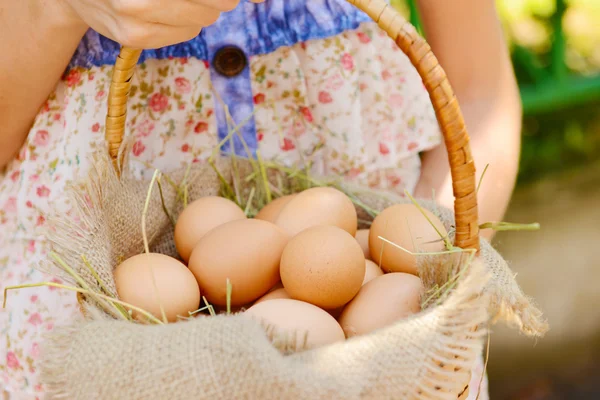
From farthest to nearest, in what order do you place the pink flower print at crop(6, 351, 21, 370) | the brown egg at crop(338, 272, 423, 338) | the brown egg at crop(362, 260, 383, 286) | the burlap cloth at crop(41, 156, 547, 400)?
the pink flower print at crop(6, 351, 21, 370) < the brown egg at crop(362, 260, 383, 286) < the brown egg at crop(338, 272, 423, 338) < the burlap cloth at crop(41, 156, 547, 400)

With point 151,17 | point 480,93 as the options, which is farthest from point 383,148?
point 151,17

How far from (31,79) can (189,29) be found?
261 millimetres

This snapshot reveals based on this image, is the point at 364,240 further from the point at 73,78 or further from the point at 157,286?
the point at 73,78

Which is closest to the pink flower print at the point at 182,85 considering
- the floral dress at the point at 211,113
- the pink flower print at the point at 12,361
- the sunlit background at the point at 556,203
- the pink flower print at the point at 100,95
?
the floral dress at the point at 211,113

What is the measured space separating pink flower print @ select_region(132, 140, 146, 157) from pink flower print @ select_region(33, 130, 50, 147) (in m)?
0.12

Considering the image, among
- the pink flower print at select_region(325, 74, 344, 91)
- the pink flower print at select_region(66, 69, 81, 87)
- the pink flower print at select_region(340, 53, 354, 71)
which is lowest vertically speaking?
the pink flower print at select_region(325, 74, 344, 91)

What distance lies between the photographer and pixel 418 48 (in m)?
0.61

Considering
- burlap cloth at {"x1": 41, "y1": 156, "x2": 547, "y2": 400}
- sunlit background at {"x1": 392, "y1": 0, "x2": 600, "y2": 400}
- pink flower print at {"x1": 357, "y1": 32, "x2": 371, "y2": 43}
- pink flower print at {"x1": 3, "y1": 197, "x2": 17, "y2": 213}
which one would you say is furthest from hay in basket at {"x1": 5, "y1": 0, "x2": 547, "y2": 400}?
sunlit background at {"x1": 392, "y1": 0, "x2": 600, "y2": 400}

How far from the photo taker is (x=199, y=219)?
2.68ft

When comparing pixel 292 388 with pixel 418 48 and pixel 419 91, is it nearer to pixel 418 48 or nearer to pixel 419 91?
pixel 418 48

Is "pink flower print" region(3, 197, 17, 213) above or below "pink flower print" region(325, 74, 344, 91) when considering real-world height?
below

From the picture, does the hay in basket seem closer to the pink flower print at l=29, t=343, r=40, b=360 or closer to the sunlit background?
the pink flower print at l=29, t=343, r=40, b=360

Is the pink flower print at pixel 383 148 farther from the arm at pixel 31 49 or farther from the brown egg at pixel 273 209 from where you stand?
the arm at pixel 31 49

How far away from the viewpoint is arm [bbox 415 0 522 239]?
3.17ft
